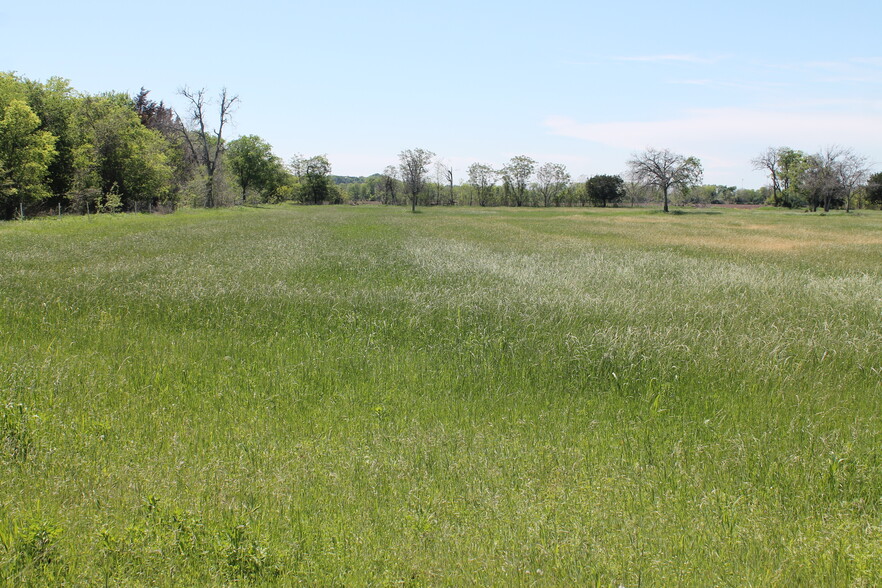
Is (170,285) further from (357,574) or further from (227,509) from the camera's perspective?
(357,574)

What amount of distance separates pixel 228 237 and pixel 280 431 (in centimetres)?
2539

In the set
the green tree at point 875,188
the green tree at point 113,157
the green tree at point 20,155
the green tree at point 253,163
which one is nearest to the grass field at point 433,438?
the green tree at point 20,155

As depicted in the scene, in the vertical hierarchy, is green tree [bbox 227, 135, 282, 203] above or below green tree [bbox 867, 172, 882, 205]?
above

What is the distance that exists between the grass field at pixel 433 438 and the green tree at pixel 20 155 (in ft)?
105

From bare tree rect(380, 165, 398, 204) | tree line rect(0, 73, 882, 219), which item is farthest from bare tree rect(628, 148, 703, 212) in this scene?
bare tree rect(380, 165, 398, 204)

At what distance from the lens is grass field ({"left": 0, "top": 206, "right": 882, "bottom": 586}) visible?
11.4 feet

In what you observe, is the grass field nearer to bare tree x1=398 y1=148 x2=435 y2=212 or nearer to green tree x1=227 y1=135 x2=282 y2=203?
bare tree x1=398 y1=148 x2=435 y2=212

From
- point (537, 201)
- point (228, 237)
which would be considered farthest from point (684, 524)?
point (537, 201)

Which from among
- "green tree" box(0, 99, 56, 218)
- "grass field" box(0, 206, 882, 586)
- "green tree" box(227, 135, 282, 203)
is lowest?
"grass field" box(0, 206, 882, 586)

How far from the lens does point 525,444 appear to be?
5.25 meters

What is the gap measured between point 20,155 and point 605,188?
103 m

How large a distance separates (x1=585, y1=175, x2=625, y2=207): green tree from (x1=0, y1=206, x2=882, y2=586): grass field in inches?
4211

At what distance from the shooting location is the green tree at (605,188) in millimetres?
112812

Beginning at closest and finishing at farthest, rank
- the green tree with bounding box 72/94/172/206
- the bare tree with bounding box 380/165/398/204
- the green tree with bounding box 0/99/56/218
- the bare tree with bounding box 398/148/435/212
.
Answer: the green tree with bounding box 0/99/56/218 → the green tree with bounding box 72/94/172/206 → the bare tree with bounding box 398/148/435/212 → the bare tree with bounding box 380/165/398/204
